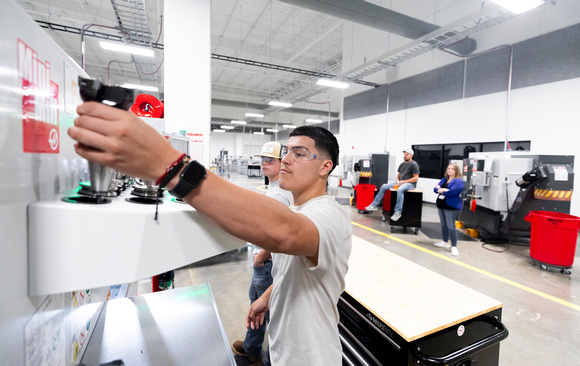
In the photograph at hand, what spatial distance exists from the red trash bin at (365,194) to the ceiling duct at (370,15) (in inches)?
148

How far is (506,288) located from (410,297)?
2739 mm

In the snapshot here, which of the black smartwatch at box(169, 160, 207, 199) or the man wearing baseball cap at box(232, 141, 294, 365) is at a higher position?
the black smartwatch at box(169, 160, 207, 199)

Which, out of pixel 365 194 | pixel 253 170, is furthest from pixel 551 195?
pixel 253 170

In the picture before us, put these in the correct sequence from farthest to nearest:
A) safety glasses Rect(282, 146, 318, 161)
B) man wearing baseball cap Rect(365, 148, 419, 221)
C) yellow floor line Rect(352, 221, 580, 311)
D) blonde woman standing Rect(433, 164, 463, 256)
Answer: man wearing baseball cap Rect(365, 148, 419, 221) < blonde woman standing Rect(433, 164, 463, 256) < yellow floor line Rect(352, 221, 580, 311) < safety glasses Rect(282, 146, 318, 161)

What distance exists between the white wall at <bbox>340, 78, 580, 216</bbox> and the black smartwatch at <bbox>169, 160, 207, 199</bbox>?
24.8 ft

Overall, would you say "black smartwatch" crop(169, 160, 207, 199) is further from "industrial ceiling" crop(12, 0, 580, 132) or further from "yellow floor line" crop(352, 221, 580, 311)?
"yellow floor line" crop(352, 221, 580, 311)

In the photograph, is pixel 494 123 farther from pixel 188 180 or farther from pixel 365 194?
pixel 188 180

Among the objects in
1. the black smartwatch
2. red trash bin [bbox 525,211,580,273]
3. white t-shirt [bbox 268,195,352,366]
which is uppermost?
the black smartwatch

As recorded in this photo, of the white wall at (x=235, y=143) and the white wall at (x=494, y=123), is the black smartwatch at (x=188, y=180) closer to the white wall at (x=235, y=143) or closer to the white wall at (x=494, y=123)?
the white wall at (x=494, y=123)

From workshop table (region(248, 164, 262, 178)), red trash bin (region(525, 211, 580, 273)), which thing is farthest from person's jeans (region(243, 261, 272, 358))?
workshop table (region(248, 164, 262, 178))

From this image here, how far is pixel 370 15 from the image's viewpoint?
18.6 feet

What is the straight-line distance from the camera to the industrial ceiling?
5.60m

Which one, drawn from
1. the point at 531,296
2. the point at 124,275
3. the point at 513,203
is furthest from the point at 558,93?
the point at 124,275

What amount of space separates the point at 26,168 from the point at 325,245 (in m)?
0.74
